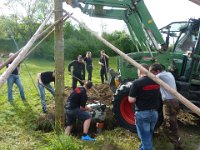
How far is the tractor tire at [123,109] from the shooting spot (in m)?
6.98

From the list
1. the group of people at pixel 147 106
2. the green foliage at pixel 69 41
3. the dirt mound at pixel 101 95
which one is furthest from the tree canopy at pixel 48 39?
the group of people at pixel 147 106

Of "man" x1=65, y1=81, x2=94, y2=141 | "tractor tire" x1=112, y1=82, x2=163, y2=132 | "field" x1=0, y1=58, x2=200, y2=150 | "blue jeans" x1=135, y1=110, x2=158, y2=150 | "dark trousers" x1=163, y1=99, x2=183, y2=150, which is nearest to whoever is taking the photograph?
"blue jeans" x1=135, y1=110, x2=158, y2=150

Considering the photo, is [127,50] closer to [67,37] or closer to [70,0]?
[67,37]

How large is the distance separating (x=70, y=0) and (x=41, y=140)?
10.1 feet

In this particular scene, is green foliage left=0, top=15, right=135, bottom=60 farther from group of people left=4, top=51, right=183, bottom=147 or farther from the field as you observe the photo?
group of people left=4, top=51, right=183, bottom=147

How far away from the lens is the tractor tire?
6.98m

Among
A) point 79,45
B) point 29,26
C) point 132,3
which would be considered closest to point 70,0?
point 132,3

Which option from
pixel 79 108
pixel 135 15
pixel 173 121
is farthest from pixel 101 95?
pixel 173 121

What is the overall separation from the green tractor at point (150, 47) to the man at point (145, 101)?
165 centimetres

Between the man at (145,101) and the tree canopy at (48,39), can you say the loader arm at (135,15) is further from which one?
the tree canopy at (48,39)

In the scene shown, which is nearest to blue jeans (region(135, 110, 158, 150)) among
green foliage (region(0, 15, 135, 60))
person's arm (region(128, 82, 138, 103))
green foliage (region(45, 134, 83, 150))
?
person's arm (region(128, 82, 138, 103))

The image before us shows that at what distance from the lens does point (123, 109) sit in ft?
23.3

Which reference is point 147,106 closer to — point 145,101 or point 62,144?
point 145,101

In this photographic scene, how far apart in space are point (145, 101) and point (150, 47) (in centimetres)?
292
